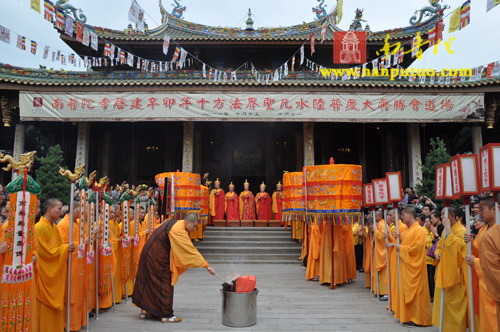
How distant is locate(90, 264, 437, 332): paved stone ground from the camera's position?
4.74 m

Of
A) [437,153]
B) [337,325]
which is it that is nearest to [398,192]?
[337,325]

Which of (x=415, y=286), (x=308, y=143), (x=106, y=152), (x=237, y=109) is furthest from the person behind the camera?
(x=106, y=152)

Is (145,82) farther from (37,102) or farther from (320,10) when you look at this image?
(320,10)

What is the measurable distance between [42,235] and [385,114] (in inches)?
435

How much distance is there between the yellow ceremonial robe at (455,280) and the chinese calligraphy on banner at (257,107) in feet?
27.4

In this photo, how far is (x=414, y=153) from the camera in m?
13.2

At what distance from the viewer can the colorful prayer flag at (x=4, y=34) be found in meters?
9.43

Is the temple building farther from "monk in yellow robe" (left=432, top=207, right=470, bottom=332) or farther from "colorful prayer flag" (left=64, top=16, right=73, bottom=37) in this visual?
"monk in yellow robe" (left=432, top=207, right=470, bottom=332)

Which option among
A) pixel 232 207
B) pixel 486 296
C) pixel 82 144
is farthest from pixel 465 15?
pixel 82 144

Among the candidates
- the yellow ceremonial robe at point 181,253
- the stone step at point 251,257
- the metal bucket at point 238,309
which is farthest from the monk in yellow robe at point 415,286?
the stone step at point 251,257

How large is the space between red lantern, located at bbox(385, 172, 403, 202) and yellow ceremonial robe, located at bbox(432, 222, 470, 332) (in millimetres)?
1155

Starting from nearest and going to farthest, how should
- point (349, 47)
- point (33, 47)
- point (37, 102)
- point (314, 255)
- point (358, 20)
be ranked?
point (314, 255) < point (33, 47) < point (37, 102) < point (349, 47) < point (358, 20)

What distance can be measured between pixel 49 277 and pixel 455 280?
4544 millimetres

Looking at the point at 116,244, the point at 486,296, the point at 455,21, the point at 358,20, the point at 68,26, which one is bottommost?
the point at 486,296
